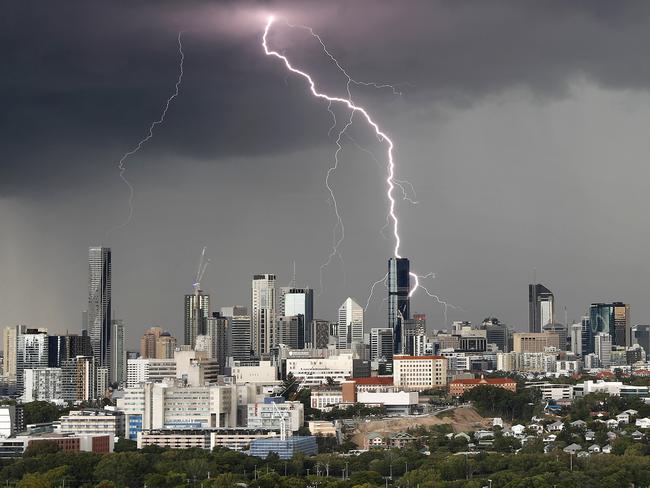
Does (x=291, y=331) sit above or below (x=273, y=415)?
above

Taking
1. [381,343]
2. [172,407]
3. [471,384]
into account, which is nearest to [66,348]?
[381,343]

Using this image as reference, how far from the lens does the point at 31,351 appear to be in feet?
421

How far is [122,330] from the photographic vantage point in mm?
131500

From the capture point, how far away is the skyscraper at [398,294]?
14150 centimetres

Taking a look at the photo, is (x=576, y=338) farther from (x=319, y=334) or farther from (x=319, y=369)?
(x=319, y=369)

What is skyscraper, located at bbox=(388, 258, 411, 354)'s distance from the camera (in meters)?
142

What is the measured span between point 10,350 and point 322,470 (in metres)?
83.8

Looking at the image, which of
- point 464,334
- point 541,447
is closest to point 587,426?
point 541,447

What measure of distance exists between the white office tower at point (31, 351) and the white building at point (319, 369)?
110 ft

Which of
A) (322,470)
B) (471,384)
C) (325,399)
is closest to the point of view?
(322,470)

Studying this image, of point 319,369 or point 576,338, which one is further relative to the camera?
point 576,338

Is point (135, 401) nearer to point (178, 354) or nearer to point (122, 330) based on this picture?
point (178, 354)

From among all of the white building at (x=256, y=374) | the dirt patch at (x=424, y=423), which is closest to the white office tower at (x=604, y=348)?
the white building at (x=256, y=374)

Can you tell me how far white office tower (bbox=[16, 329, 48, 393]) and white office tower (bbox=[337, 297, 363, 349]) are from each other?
26.0 m
